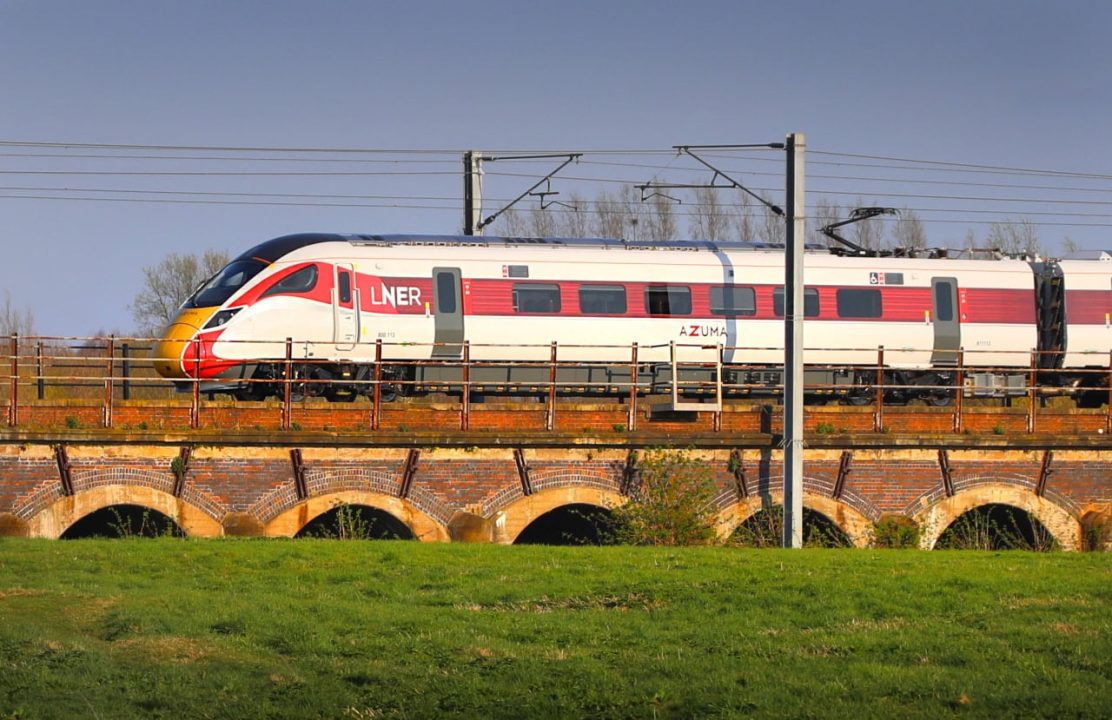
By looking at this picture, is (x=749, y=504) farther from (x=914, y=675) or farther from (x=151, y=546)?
(x=914, y=675)

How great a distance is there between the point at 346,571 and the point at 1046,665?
7.96 metres

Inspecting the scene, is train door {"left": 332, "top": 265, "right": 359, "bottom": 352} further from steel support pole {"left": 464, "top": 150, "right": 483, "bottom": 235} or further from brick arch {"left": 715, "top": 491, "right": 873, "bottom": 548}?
brick arch {"left": 715, "top": 491, "right": 873, "bottom": 548}

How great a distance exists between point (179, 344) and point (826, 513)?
11517 mm

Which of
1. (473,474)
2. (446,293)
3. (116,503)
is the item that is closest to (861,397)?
(446,293)

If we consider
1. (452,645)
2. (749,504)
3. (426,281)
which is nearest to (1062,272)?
(749,504)

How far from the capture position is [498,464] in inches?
845

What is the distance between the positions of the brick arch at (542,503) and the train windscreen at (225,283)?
721 centimetres

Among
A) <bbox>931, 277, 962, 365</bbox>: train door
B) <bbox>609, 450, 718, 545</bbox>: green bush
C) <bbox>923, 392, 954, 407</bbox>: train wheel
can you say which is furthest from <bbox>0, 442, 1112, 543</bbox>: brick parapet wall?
<bbox>931, 277, 962, 365</bbox>: train door

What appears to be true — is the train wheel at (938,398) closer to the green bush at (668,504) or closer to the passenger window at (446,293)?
the green bush at (668,504)

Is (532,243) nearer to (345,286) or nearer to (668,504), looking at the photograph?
(345,286)

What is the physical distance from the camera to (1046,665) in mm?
10719

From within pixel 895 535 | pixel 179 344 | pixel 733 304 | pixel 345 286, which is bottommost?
pixel 895 535

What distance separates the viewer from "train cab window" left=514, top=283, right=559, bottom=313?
26906 millimetres

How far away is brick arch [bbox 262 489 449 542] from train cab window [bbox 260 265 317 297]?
5878 millimetres
